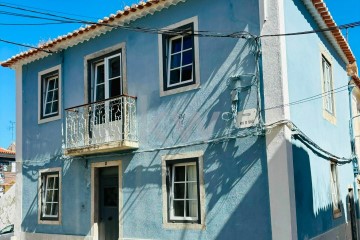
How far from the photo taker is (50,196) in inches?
473

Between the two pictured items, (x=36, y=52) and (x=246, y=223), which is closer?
(x=246, y=223)

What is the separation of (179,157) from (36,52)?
19.6 feet

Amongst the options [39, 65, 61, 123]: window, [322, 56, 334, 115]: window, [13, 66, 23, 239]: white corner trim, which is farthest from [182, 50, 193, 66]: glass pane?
[13, 66, 23, 239]: white corner trim

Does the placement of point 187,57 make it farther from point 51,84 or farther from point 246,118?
point 51,84

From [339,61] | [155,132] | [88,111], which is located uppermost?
[339,61]

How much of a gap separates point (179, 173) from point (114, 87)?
9.66 ft

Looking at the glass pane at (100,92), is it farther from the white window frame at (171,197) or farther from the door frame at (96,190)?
the white window frame at (171,197)

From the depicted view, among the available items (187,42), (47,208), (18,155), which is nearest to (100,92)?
(187,42)

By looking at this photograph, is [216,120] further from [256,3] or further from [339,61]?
[339,61]

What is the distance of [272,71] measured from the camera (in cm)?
795

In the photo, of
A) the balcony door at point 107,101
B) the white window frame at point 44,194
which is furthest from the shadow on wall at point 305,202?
the white window frame at point 44,194

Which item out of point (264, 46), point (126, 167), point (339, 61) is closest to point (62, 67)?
point (126, 167)

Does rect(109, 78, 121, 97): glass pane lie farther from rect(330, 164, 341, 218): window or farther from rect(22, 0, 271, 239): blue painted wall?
rect(330, 164, 341, 218): window

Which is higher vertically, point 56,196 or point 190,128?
point 190,128
